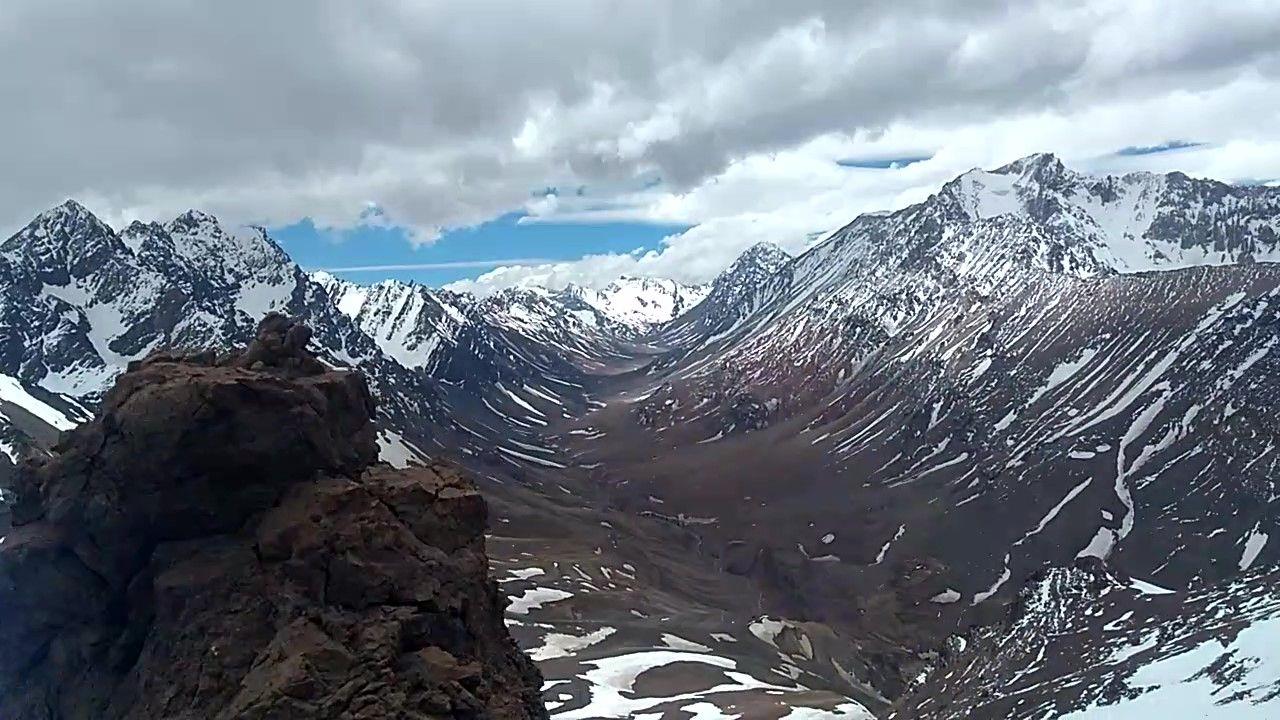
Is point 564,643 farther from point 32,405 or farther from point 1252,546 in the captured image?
point 1252,546

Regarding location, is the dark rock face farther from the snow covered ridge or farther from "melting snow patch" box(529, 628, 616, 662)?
"melting snow patch" box(529, 628, 616, 662)

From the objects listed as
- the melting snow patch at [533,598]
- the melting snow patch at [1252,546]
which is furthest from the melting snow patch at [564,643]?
the melting snow patch at [1252,546]

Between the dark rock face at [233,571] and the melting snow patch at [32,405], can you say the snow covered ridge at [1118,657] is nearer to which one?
the dark rock face at [233,571]

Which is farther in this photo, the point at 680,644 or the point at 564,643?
the point at 680,644

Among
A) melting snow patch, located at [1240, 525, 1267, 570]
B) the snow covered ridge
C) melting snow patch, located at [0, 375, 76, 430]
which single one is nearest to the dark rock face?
the snow covered ridge

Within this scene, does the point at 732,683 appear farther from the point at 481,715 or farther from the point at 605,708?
the point at 481,715

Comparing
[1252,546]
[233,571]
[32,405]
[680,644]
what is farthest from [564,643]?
[1252,546]

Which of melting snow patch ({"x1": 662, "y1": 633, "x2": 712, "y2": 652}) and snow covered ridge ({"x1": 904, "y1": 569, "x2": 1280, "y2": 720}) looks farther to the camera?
melting snow patch ({"x1": 662, "y1": 633, "x2": 712, "y2": 652})

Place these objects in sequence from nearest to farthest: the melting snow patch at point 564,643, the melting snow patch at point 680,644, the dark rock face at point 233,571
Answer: the dark rock face at point 233,571, the melting snow patch at point 564,643, the melting snow patch at point 680,644
